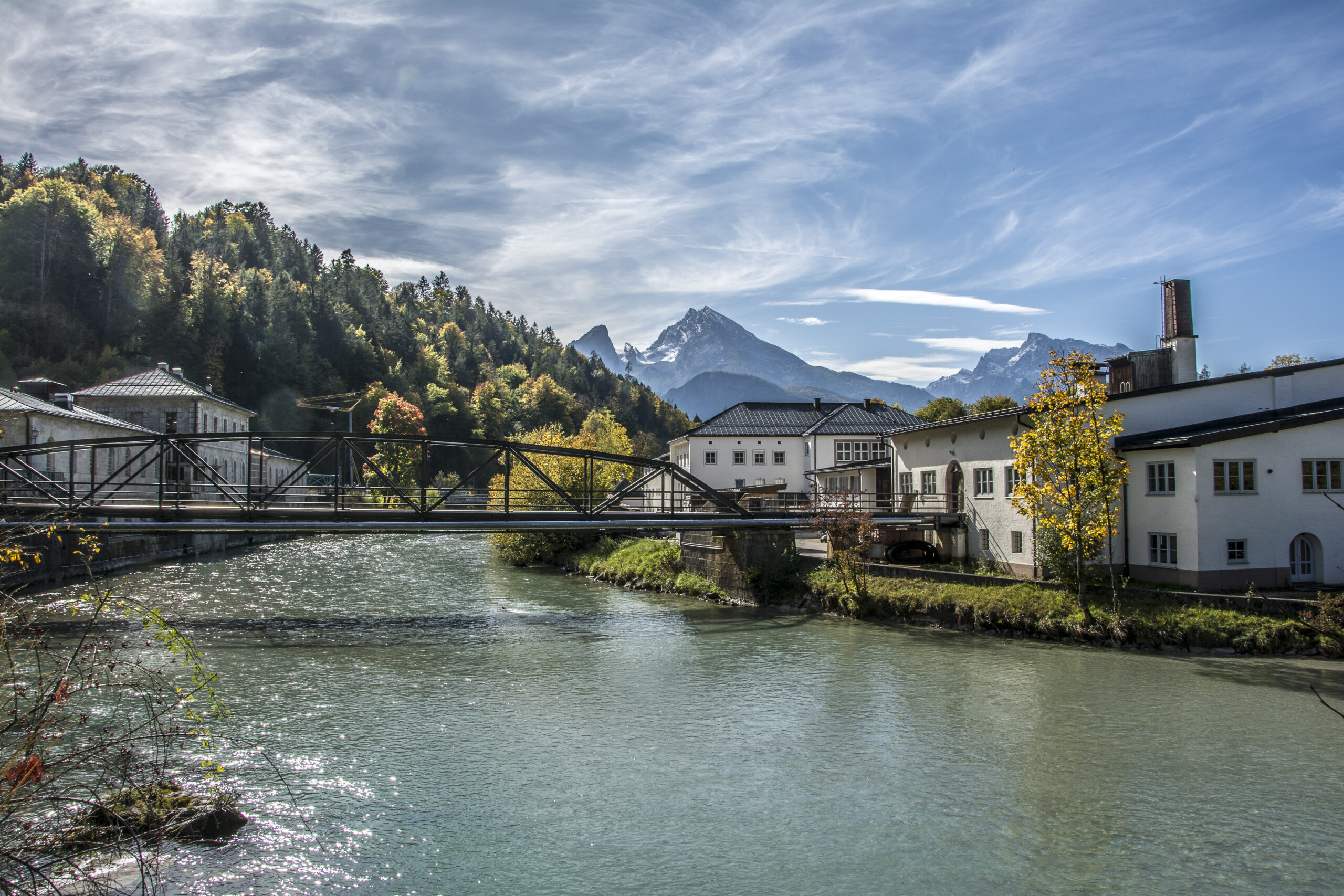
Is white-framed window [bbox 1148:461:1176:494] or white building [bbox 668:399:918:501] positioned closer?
white-framed window [bbox 1148:461:1176:494]

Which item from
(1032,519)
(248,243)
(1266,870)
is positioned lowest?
(1266,870)

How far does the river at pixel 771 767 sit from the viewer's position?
416 inches

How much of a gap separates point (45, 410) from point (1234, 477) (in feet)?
159

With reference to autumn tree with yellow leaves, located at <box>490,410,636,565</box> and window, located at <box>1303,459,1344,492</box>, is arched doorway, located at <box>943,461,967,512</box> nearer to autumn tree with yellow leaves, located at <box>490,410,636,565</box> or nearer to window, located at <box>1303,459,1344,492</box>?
window, located at <box>1303,459,1344,492</box>

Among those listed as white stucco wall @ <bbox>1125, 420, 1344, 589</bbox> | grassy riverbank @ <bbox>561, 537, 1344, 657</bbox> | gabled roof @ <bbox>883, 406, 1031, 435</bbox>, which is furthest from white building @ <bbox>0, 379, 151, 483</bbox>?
white stucco wall @ <bbox>1125, 420, 1344, 589</bbox>

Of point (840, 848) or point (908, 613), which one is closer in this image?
point (840, 848)

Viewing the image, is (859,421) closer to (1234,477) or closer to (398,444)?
(1234,477)

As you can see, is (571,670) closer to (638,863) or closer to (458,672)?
(458,672)

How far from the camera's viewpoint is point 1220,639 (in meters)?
20.6

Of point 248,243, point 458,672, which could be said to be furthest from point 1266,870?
point 248,243

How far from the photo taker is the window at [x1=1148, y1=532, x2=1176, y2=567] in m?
23.5

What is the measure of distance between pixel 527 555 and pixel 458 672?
2747cm

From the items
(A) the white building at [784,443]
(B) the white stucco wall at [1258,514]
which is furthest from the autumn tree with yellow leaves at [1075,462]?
(A) the white building at [784,443]

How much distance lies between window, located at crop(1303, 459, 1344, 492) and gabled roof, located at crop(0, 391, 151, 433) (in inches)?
1953
